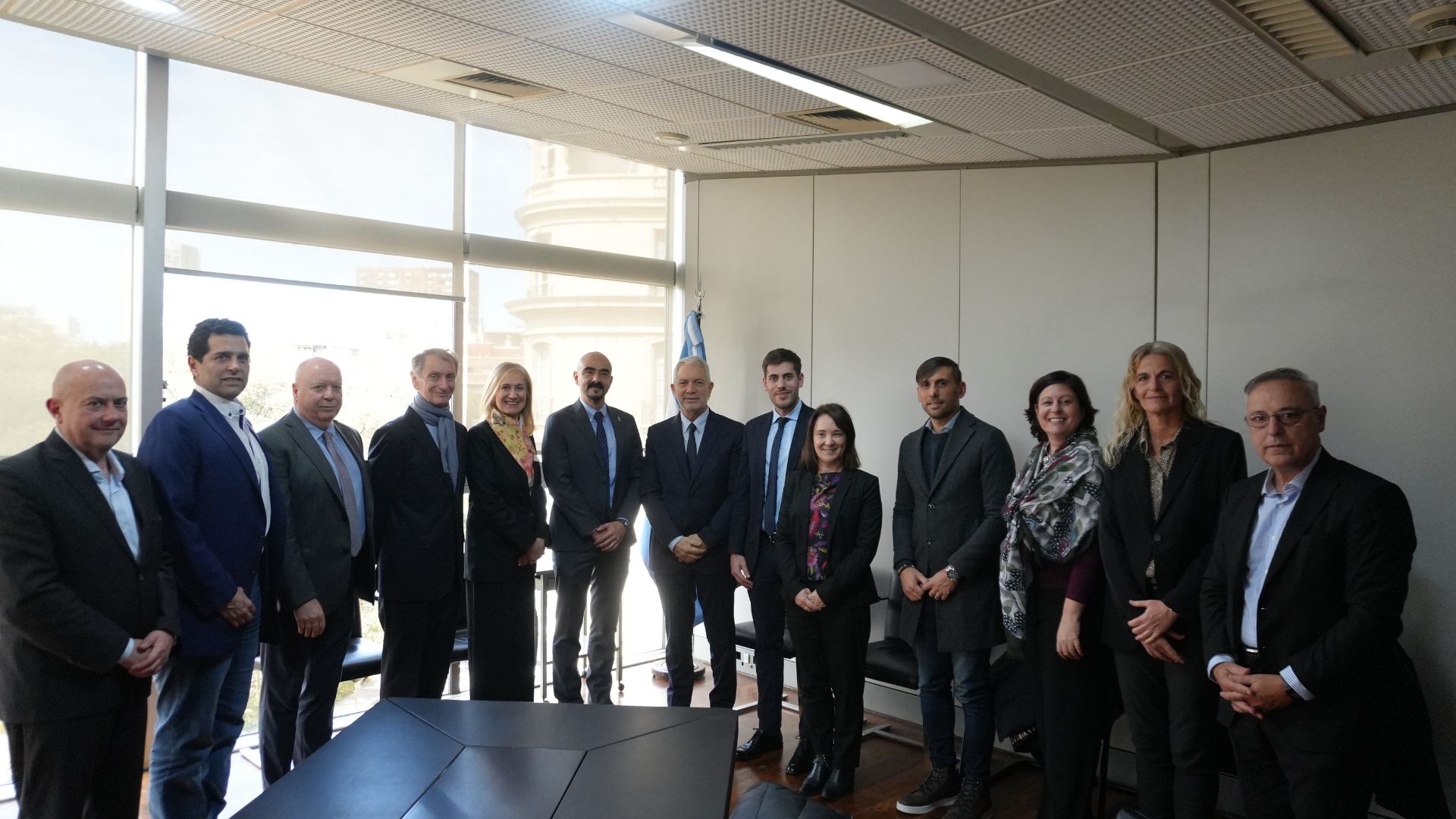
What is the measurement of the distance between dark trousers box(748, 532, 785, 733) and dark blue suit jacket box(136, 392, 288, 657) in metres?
2.09

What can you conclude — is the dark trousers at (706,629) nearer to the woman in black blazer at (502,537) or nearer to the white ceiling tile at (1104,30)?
the woman in black blazer at (502,537)

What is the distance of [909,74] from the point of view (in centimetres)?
367

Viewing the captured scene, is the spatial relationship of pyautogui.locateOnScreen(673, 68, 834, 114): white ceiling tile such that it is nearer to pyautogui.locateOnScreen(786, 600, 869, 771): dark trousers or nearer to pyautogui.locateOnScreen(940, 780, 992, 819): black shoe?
pyautogui.locateOnScreen(786, 600, 869, 771): dark trousers

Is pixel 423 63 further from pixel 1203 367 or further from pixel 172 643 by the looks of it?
pixel 1203 367

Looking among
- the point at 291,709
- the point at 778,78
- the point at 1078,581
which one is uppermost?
the point at 778,78

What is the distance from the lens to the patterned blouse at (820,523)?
406cm

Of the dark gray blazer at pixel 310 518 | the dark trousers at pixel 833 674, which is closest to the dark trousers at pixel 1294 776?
the dark trousers at pixel 833 674

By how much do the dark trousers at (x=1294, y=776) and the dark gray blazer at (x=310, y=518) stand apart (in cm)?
311

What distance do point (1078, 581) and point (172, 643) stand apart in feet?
9.84

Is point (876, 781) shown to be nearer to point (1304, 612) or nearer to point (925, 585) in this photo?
point (925, 585)

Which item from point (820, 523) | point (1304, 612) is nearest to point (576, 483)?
point (820, 523)

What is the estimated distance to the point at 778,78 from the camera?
12.5 ft

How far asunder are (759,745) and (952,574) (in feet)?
4.47

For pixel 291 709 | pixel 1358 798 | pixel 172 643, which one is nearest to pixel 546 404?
pixel 291 709
